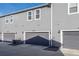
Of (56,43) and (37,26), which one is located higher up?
(37,26)

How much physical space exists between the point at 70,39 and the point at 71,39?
102 mm

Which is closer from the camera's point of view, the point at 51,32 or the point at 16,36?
the point at 51,32

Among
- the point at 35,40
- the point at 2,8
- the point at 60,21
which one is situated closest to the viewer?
the point at 60,21

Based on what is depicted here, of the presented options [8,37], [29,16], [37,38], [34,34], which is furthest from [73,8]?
[8,37]

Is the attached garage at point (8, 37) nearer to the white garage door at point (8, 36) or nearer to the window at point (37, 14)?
the white garage door at point (8, 36)

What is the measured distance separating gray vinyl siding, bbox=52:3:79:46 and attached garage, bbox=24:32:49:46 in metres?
1.14

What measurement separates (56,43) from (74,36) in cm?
213

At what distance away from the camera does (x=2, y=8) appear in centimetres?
1662

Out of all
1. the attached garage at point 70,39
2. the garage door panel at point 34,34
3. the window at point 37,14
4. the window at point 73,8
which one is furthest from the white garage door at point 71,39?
the window at point 37,14

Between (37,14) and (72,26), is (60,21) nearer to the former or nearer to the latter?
(72,26)

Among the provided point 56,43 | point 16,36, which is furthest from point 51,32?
point 16,36

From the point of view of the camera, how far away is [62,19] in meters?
13.6

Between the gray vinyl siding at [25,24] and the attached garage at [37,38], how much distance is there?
552mm

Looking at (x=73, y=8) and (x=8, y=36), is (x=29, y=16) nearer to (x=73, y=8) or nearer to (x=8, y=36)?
(x=8, y=36)
